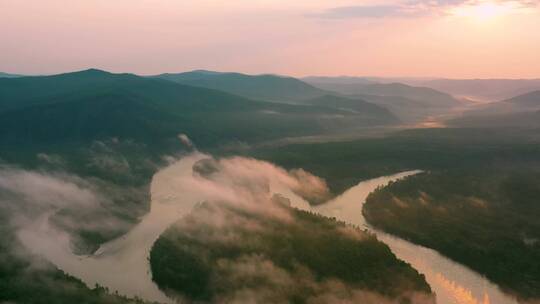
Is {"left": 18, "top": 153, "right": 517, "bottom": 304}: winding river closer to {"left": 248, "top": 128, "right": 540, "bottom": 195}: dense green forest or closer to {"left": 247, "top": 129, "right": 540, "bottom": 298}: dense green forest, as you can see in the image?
{"left": 247, "top": 129, "right": 540, "bottom": 298}: dense green forest

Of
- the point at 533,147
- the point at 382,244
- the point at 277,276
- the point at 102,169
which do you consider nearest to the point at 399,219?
the point at 382,244

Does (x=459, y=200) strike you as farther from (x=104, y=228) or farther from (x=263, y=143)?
(x=263, y=143)

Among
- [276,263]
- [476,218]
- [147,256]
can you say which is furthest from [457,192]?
[147,256]

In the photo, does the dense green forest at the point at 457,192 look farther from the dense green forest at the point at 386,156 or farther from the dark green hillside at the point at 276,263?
the dark green hillside at the point at 276,263

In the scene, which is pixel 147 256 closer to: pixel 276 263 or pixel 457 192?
pixel 276 263

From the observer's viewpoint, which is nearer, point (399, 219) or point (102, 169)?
point (399, 219)

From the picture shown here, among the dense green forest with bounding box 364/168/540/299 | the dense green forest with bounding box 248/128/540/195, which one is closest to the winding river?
the dense green forest with bounding box 364/168/540/299

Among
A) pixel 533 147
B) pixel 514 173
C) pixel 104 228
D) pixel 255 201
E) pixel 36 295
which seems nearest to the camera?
pixel 36 295
